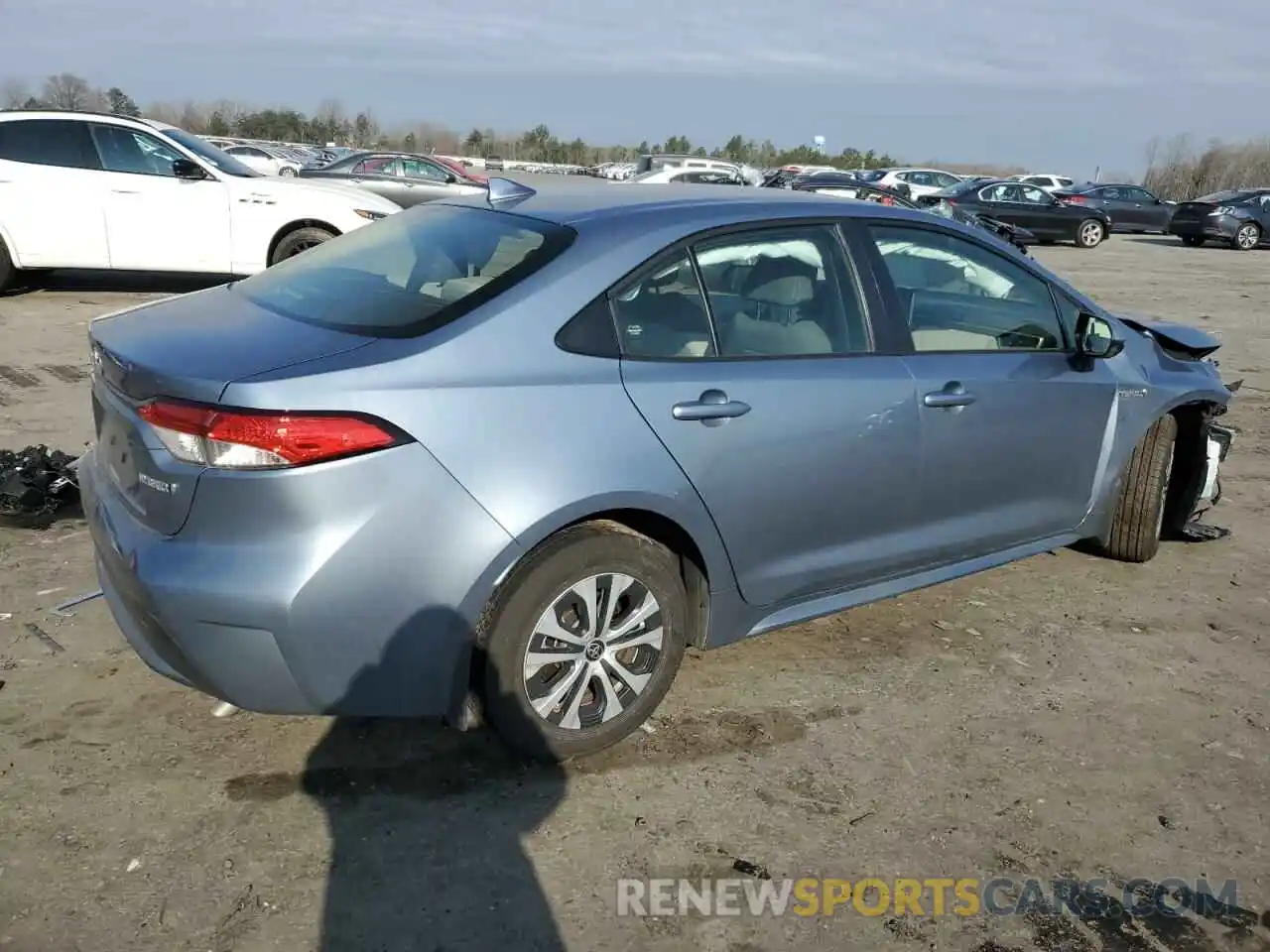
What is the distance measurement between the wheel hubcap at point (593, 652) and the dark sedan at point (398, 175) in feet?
57.3

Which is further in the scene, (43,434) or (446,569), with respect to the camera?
(43,434)

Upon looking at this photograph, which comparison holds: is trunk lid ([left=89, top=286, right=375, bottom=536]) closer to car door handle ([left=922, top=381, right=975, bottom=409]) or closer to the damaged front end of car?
car door handle ([left=922, top=381, right=975, bottom=409])

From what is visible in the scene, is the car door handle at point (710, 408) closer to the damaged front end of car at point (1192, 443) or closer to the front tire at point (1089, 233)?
the damaged front end of car at point (1192, 443)

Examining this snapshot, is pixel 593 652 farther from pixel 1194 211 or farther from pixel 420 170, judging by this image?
pixel 1194 211

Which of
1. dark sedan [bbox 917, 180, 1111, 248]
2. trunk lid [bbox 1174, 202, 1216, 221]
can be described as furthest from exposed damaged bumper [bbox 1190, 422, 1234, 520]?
trunk lid [bbox 1174, 202, 1216, 221]

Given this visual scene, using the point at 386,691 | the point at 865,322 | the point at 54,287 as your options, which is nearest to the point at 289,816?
the point at 386,691

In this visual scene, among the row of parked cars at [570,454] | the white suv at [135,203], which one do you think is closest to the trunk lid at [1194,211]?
the white suv at [135,203]

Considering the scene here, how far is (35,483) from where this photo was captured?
473 cm

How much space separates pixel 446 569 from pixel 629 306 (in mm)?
956

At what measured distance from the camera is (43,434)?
5.91 meters

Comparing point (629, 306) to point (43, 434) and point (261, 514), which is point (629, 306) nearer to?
point (261, 514)

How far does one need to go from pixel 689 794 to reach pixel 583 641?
1.76 ft

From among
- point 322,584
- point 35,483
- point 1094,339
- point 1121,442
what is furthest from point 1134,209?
point 322,584

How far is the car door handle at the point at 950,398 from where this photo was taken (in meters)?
3.67
